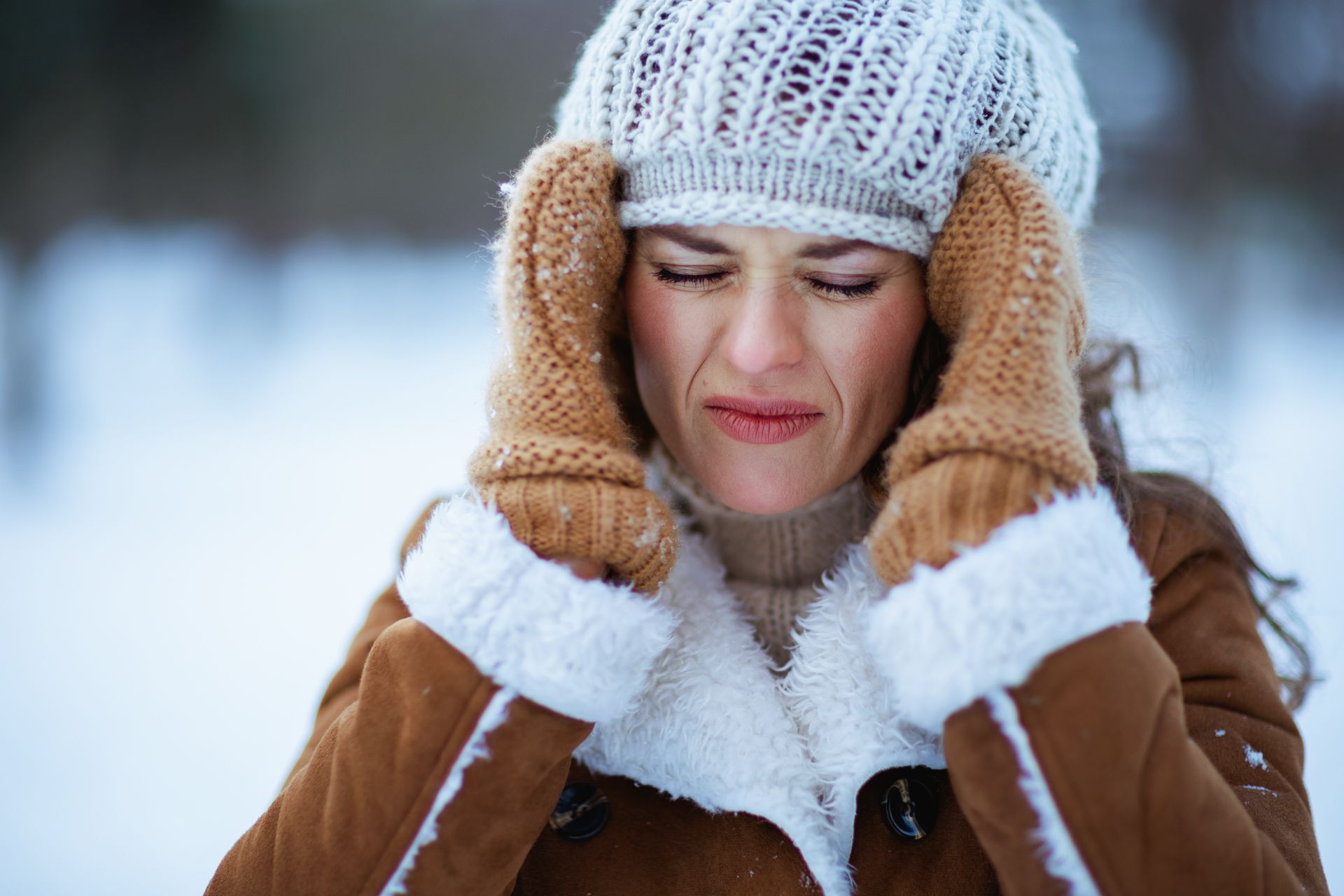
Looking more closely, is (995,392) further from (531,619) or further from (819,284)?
(531,619)

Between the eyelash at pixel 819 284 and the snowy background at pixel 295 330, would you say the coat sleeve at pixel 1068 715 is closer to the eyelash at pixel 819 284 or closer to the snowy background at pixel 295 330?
the eyelash at pixel 819 284

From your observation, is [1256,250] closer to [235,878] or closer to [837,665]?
[837,665]

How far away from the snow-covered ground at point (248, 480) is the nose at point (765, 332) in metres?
0.37

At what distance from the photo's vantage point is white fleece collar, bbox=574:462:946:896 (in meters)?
1.19

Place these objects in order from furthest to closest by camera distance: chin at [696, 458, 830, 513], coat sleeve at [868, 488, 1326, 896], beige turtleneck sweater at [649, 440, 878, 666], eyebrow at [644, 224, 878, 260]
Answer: beige turtleneck sweater at [649, 440, 878, 666] < chin at [696, 458, 830, 513] < eyebrow at [644, 224, 878, 260] < coat sleeve at [868, 488, 1326, 896]

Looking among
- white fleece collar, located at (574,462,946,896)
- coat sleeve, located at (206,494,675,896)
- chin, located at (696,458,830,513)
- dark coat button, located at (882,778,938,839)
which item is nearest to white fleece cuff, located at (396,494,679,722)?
coat sleeve, located at (206,494,675,896)

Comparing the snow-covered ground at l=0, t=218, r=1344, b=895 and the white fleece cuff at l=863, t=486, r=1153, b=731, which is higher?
the white fleece cuff at l=863, t=486, r=1153, b=731

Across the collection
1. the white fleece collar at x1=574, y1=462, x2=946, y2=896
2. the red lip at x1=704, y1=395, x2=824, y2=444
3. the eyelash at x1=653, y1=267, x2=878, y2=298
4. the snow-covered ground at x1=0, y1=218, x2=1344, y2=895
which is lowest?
the snow-covered ground at x1=0, y1=218, x2=1344, y2=895

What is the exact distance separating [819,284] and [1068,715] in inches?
23.6

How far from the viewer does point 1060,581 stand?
3.18 ft

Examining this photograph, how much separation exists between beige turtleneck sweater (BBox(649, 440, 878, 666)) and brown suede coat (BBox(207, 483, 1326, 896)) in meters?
0.31

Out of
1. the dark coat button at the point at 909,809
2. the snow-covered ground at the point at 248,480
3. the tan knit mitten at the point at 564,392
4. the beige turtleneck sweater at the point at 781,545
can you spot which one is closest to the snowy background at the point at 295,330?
the snow-covered ground at the point at 248,480

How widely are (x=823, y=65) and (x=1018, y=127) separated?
0.31 m

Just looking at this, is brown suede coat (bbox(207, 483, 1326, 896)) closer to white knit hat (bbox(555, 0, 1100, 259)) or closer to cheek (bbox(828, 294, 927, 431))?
cheek (bbox(828, 294, 927, 431))
